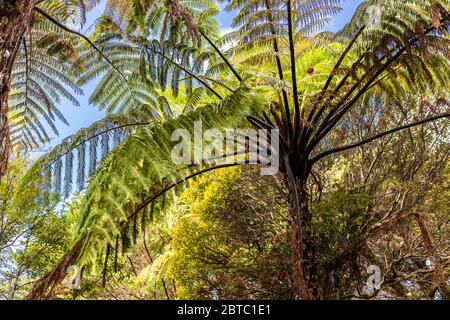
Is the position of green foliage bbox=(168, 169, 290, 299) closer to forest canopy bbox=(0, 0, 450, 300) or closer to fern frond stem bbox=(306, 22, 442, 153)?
forest canopy bbox=(0, 0, 450, 300)

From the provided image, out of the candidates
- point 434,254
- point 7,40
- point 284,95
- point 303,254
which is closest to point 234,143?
point 284,95

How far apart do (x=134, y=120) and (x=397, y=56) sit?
2.07 m

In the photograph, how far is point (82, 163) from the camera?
300cm

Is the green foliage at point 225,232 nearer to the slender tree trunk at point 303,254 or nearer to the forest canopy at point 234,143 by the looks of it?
the forest canopy at point 234,143

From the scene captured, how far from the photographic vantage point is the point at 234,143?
409 cm

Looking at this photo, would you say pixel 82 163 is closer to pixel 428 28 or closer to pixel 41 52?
pixel 41 52

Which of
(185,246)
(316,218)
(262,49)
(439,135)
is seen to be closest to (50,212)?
(185,246)

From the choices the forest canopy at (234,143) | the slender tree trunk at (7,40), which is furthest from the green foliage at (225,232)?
the slender tree trunk at (7,40)

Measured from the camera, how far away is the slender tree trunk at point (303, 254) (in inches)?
116

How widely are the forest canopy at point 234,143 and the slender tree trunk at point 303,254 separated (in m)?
0.02

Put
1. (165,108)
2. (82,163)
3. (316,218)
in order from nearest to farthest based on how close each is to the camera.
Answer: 1. (82,163)
2. (165,108)
3. (316,218)

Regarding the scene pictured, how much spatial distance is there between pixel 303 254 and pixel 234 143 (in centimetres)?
139

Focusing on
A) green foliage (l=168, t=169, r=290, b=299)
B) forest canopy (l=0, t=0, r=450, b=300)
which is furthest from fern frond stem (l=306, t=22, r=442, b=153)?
green foliage (l=168, t=169, r=290, b=299)
